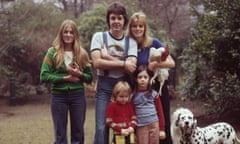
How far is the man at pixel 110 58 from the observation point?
397cm

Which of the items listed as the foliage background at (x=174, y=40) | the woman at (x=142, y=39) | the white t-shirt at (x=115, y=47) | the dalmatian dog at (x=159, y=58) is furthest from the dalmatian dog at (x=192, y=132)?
the foliage background at (x=174, y=40)

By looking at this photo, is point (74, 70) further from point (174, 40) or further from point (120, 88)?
point (174, 40)

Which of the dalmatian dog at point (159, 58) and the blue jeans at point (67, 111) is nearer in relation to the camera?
the dalmatian dog at point (159, 58)

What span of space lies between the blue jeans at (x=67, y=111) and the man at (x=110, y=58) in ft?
1.43

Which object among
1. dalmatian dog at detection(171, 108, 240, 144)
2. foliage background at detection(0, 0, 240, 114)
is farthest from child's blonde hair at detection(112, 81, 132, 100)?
foliage background at detection(0, 0, 240, 114)

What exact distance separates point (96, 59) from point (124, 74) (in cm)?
36

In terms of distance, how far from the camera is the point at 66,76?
4355 mm

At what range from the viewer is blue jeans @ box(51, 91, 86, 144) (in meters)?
4.44

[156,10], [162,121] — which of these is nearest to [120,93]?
[162,121]

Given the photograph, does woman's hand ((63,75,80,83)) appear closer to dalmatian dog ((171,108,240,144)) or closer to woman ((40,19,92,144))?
woman ((40,19,92,144))

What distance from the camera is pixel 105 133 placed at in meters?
4.16

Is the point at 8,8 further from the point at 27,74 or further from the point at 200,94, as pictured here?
the point at 200,94

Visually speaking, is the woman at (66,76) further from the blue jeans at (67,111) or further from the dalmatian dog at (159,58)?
the dalmatian dog at (159,58)

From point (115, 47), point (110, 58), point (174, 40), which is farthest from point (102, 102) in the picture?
point (174, 40)
